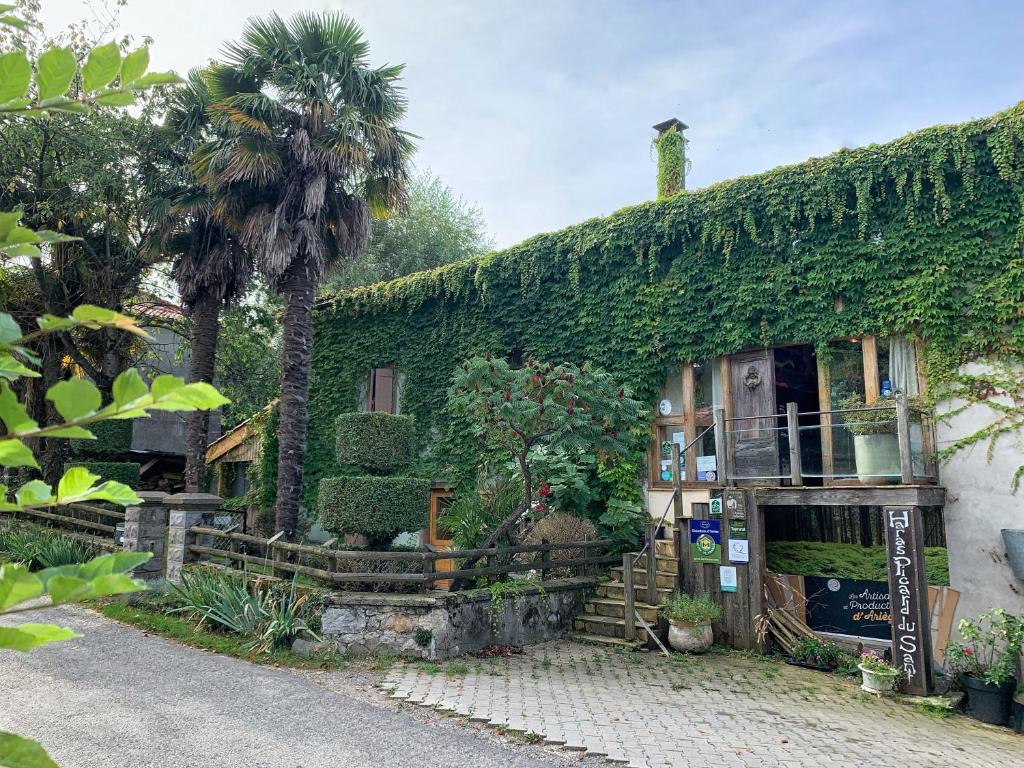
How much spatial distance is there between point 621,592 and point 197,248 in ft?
36.6

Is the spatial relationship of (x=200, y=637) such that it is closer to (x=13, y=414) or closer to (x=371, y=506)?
(x=371, y=506)

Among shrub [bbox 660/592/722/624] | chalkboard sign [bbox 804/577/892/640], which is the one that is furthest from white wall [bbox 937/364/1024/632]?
shrub [bbox 660/592/722/624]

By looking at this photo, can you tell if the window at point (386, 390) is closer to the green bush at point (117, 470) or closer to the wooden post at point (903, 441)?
the green bush at point (117, 470)

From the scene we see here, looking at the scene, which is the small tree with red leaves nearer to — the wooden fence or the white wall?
the wooden fence

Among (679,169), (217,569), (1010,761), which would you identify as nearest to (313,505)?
(217,569)

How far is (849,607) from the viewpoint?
1013 cm

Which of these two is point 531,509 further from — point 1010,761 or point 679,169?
point 679,169

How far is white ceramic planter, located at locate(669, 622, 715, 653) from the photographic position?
9562 millimetres

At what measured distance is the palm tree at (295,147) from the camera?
12203 millimetres

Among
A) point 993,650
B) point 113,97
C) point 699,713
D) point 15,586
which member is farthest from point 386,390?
point 15,586

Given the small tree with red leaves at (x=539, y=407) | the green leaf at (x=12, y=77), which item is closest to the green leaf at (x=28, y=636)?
the green leaf at (x=12, y=77)

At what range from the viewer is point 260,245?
12508 mm

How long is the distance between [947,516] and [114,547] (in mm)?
12704

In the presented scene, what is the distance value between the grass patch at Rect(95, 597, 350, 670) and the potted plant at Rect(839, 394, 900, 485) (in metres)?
7.00
